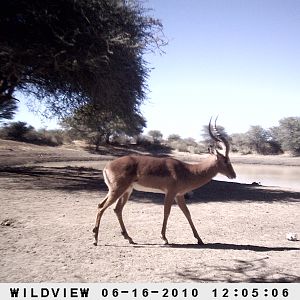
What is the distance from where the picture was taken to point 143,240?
7996mm

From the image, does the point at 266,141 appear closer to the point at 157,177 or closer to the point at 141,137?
the point at 141,137

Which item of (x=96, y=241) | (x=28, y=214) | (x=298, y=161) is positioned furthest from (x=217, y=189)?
(x=298, y=161)

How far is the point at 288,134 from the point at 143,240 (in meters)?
49.9

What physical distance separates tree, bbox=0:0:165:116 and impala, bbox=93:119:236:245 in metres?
7.46

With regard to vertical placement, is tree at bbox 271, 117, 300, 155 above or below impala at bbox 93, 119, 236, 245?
above

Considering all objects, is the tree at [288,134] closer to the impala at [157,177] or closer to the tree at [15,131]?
the tree at [15,131]

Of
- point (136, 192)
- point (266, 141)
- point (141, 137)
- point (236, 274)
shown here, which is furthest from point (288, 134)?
point (236, 274)

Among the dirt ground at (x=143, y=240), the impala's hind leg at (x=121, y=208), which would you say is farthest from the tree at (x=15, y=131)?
the impala's hind leg at (x=121, y=208)

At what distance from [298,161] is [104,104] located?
31.4 m

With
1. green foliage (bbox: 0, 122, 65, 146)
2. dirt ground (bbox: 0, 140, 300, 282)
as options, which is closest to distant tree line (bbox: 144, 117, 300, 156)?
green foliage (bbox: 0, 122, 65, 146)

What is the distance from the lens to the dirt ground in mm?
5891

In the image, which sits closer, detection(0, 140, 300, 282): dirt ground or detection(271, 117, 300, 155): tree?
detection(0, 140, 300, 282): dirt ground

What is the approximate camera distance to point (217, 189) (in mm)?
16906

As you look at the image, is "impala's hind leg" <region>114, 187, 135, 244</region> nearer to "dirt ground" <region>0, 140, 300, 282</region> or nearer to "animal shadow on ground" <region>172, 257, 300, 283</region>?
"dirt ground" <region>0, 140, 300, 282</region>
